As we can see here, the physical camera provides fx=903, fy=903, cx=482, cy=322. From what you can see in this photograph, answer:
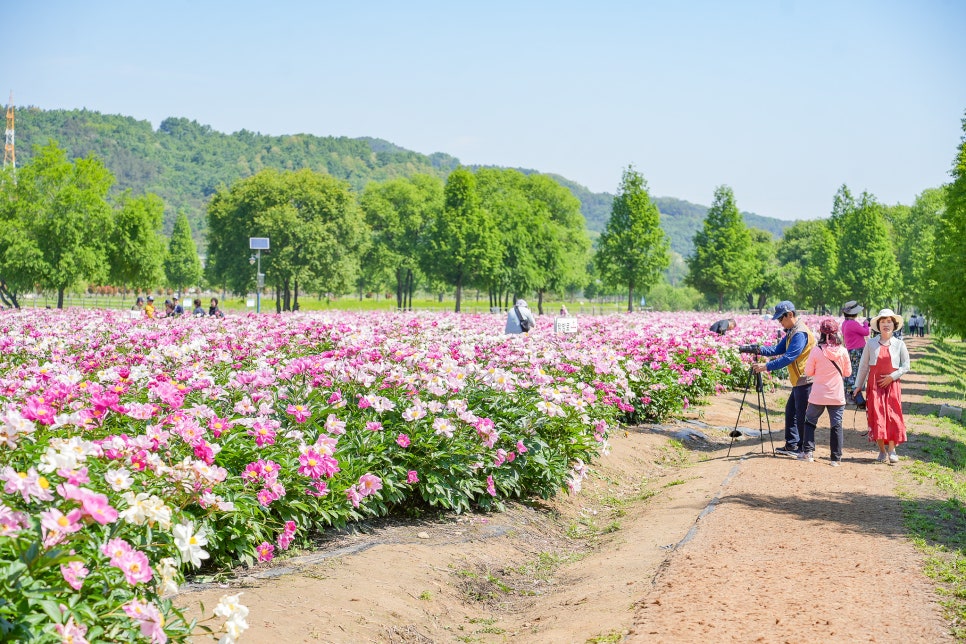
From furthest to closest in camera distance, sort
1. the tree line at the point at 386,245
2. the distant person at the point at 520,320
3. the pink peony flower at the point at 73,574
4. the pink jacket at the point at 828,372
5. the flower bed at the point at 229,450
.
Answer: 1. the tree line at the point at 386,245
2. the distant person at the point at 520,320
3. the pink jacket at the point at 828,372
4. the flower bed at the point at 229,450
5. the pink peony flower at the point at 73,574

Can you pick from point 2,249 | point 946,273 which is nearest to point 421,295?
point 2,249

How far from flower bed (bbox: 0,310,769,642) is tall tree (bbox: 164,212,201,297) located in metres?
94.0

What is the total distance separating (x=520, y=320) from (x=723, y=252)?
48172 mm

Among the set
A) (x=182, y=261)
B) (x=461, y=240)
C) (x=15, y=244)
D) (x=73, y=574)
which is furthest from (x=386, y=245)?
(x=73, y=574)

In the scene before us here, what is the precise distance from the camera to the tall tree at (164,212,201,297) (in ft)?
333

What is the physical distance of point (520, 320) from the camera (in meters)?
17.0

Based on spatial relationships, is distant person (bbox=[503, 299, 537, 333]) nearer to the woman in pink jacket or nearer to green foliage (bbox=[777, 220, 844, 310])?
the woman in pink jacket

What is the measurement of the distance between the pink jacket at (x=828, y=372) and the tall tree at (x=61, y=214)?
122ft

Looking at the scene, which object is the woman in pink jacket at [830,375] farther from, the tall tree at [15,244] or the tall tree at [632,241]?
the tall tree at [632,241]

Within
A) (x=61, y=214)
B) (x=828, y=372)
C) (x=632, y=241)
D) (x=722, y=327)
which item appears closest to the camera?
(x=828, y=372)

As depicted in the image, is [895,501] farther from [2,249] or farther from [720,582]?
[2,249]

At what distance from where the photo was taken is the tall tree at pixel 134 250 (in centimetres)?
4659

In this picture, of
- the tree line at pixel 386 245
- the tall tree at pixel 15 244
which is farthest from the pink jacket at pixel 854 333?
the tall tree at pixel 15 244

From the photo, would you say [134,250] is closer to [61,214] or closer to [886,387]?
[61,214]
